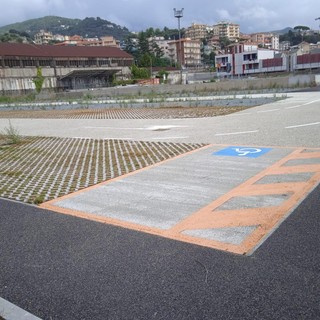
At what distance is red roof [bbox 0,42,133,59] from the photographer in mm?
77312

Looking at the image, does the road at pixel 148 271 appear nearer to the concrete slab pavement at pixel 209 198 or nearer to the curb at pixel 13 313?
the curb at pixel 13 313

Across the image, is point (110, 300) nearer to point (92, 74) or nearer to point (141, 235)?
point (141, 235)

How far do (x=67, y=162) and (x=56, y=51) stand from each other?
82515mm

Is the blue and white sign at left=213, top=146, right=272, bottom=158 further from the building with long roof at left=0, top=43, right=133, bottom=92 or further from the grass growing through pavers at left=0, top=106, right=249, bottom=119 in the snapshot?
the building with long roof at left=0, top=43, right=133, bottom=92

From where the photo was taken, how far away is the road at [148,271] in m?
3.18

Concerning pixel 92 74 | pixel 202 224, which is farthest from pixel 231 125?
pixel 92 74

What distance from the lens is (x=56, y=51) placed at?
85375 millimetres

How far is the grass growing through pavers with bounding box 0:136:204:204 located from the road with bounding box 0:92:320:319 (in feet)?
3.94

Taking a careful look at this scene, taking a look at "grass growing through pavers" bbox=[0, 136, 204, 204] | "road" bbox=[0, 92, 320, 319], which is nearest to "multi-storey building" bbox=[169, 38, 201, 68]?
"grass growing through pavers" bbox=[0, 136, 204, 204]

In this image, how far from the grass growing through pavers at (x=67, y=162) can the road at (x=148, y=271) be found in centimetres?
120

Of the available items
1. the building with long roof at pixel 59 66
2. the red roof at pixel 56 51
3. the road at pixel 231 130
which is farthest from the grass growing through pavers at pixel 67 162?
the red roof at pixel 56 51

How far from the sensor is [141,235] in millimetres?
4664

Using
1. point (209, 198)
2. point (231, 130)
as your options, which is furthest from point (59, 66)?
point (209, 198)

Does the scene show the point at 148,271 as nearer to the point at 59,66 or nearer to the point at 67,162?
the point at 67,162
